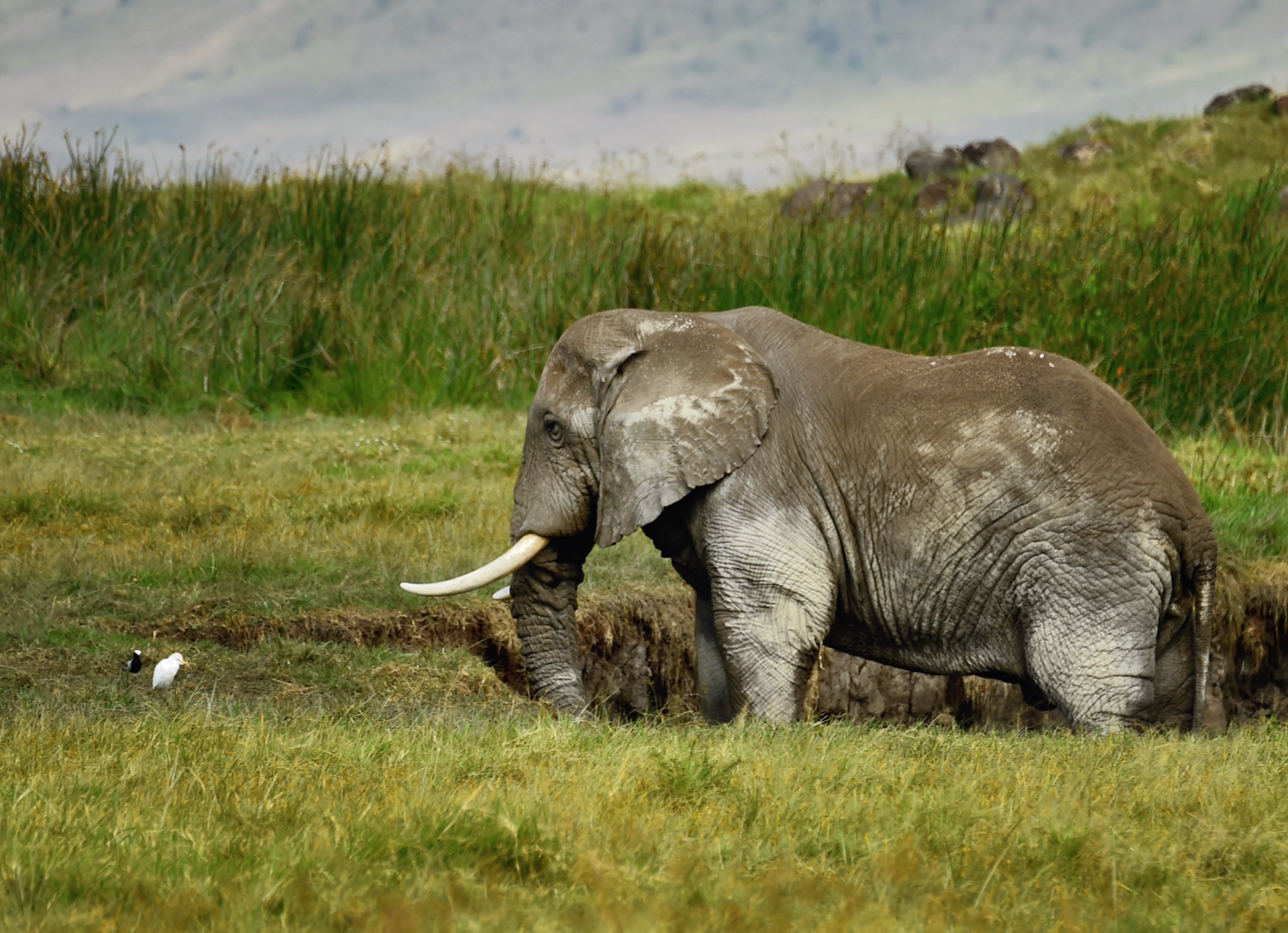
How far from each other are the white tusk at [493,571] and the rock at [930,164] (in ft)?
100.0

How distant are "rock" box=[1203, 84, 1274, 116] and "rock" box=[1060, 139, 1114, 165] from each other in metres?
3.79

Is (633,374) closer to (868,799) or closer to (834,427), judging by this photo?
(834,427)

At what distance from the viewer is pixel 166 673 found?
18.9ft

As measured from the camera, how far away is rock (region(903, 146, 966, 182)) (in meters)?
35.3

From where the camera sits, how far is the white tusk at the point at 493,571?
5.83m

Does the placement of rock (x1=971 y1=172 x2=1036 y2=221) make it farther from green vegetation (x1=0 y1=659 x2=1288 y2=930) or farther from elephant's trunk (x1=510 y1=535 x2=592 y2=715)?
green vegetation (x1=0 y1=659 x2=1288 y2=930)

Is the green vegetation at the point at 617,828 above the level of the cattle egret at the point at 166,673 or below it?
above

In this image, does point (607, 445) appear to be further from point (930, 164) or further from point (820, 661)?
point (930, 164)

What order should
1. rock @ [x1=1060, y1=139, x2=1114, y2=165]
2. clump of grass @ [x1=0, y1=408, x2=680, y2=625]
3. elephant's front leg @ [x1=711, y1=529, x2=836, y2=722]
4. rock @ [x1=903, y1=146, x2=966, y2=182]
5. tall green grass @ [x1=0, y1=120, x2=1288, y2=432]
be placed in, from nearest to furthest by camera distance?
1. elephant's front leg @ [x1=711, y1=529, x2=836, y2=722]
2. clump of grass @ [x1=0, y1=408, x2=680, y2=625]
3. tall green grass @ [x1=0, y1=120, x2=1288, y2=432]
4. rock @ [x1=903, y1=146, x2=966, y2=182]
5. rock @ [x1=1060, y1=139, x2=1114, y2=165]

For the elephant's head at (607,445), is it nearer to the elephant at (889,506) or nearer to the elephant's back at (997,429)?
the elephant at (889,506)

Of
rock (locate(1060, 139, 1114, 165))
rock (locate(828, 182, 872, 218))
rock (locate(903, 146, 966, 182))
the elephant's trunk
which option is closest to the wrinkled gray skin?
the elephant's trunk

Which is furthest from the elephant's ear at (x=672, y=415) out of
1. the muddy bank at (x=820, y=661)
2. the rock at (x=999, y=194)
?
the rock at (x=999, y=194)

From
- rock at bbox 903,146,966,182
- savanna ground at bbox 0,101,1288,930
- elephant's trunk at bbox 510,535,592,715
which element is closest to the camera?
savanna ground at bbox 0,101,1288,930

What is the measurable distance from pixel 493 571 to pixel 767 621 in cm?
114
